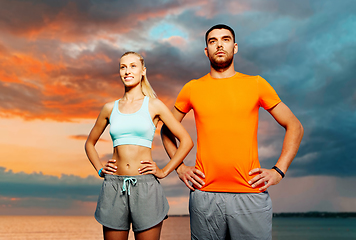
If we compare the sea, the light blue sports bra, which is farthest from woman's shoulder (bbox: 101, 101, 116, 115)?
the sea

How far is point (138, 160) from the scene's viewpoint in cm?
384

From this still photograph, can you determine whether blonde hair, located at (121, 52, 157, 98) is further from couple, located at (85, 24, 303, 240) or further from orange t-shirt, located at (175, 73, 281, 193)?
orange t-shirt, located at (175, 73, 281, 193)

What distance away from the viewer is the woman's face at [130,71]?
4.05 metres

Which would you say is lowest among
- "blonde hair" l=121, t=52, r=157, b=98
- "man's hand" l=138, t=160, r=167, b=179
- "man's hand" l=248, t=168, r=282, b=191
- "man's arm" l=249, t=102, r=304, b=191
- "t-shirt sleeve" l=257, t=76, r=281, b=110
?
"man's hand" l=248, t=168, r=282, b=191

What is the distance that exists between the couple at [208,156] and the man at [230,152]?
0.01 metres

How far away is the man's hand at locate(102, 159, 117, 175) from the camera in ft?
12.7

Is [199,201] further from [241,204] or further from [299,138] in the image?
[299,138]

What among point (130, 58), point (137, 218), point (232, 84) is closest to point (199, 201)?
point (137, 218)

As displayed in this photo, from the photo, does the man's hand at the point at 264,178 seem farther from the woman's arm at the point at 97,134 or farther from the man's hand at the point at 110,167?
the woman's arm at the point at 97,134

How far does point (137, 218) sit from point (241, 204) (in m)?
1.18

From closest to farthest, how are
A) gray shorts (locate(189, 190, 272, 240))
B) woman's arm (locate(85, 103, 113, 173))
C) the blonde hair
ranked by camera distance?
gray shorts (locate(189, 190, 272, 240)) < the blonde hair < woman's arm (locate(85, 103, 113, 173))

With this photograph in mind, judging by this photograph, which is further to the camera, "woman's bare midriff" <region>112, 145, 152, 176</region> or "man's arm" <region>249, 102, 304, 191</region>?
"man's arm" <region>249, 102, 304, 191</region>

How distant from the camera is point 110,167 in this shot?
3.92 m

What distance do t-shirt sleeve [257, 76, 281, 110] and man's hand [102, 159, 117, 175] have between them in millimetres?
1928
